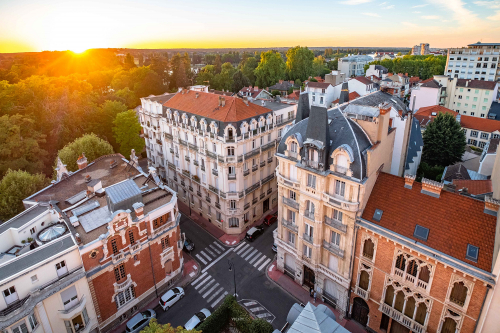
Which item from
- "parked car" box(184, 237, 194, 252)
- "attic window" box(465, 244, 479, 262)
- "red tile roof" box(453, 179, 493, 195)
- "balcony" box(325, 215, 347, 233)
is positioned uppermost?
"attic window" box(465, 244, 479, 262)

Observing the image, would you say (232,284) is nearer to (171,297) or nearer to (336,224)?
(171,297)

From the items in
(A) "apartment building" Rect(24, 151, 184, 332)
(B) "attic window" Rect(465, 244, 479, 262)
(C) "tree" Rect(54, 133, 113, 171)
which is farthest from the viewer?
(C) "tree" Rect(54, 133, 113, 171)

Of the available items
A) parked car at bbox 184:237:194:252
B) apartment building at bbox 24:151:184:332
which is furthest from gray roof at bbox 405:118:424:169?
apartment building at bbox 24:151:184:332

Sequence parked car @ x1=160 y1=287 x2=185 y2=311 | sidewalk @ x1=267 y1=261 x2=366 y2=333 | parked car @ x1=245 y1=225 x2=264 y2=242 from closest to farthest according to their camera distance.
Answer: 1. sidewalk @ x1=267 y1=261 x2=366 y2=333
2. parked car @ x1=160 y1=287 x2=185 y2=311
3. parked car @ x1=245 y1=225 x2=264 y2=242

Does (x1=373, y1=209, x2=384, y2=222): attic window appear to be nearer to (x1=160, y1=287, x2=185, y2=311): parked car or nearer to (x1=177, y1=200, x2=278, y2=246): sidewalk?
(x1=177, y1=200, x2=278, y2=246): sidewalk

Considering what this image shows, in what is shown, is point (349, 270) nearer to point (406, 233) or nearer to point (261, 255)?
point (406, 233)

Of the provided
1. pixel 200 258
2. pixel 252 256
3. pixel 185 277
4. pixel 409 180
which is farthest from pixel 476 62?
pixel 185 277

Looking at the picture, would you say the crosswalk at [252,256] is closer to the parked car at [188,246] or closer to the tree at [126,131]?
the parked car at [188,246]
